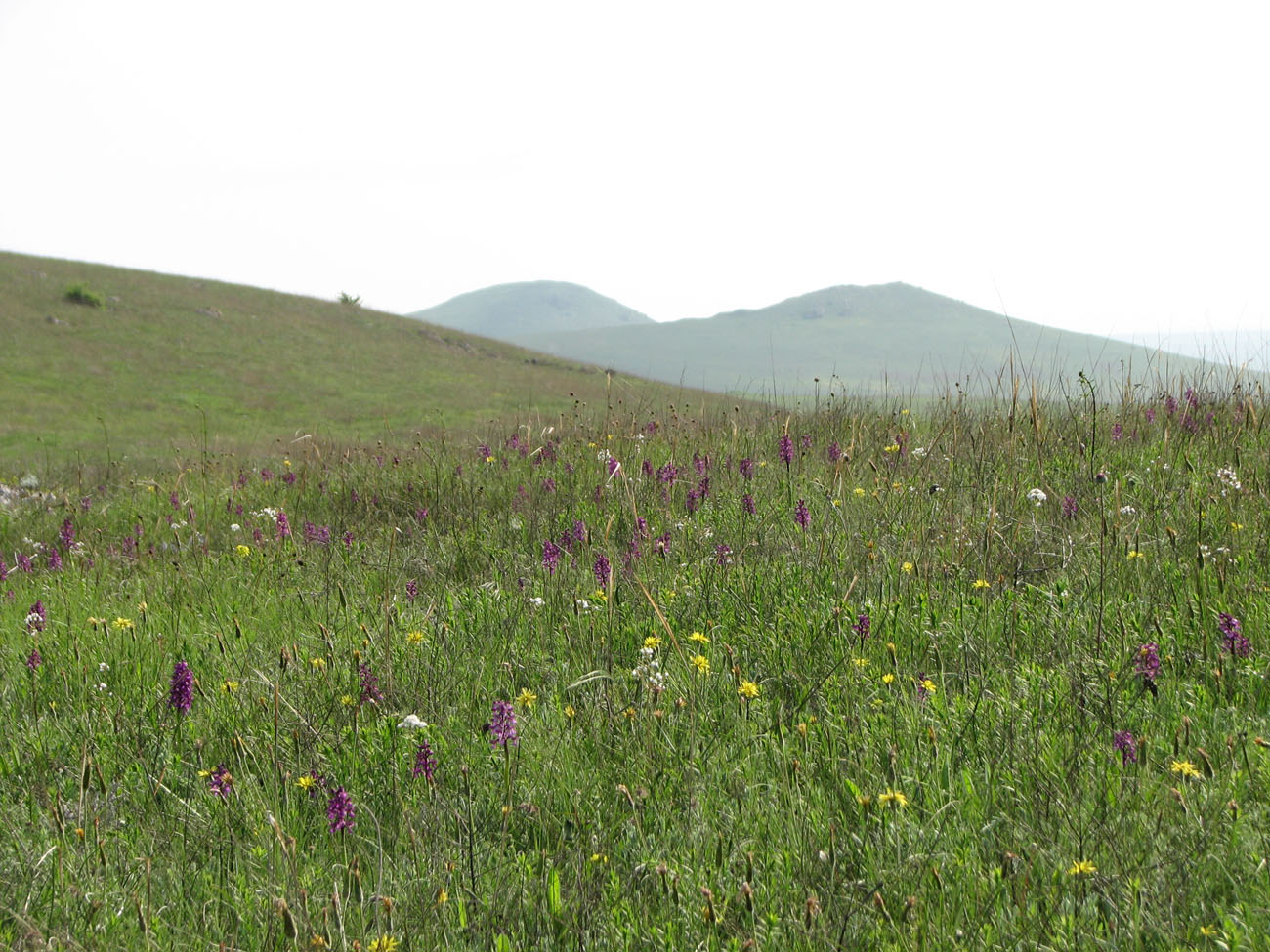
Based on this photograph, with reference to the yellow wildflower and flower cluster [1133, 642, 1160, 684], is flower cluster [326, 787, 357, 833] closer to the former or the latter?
the yellow wildflower

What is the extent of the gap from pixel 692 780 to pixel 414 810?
0.88 m

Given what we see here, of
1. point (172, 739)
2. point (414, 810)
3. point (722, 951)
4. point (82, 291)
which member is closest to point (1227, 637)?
point (722, 951)

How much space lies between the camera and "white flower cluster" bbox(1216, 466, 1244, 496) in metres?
4.12

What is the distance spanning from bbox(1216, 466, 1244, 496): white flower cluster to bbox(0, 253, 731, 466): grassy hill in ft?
42.9

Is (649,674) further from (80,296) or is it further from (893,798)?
(80,296)

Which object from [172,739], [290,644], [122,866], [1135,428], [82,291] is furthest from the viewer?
[82,291]

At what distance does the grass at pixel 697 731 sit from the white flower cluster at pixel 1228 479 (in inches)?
2.3

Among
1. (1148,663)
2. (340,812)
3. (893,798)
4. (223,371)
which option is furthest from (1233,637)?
(223,371)

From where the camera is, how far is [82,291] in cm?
3800

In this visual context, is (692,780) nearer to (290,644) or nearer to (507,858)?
(507,858)

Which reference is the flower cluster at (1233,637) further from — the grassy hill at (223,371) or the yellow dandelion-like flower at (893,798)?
the grassy hill at (223,371)

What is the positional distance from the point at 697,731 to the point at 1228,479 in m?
3.58

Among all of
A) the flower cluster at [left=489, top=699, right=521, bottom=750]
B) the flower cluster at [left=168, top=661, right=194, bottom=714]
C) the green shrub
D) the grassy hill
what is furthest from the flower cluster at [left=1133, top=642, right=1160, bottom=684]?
the green shrub

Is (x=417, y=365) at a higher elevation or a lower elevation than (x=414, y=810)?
higher
